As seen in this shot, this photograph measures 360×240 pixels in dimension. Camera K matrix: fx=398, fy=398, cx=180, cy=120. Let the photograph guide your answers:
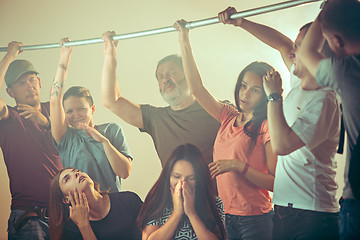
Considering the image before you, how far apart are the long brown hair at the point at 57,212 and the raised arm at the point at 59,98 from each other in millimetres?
305

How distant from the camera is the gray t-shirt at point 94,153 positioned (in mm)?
2279

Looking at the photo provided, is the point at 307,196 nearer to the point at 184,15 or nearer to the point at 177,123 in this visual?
the point at 177,123

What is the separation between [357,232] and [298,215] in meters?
0.28

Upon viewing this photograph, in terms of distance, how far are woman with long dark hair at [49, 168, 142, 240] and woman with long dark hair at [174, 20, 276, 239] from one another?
0.52 m

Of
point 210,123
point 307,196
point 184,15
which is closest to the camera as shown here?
point 307,196

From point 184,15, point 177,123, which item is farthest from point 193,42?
point 177,123

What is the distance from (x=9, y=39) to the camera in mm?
2635

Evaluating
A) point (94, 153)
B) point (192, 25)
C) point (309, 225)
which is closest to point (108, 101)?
point (94, 153)

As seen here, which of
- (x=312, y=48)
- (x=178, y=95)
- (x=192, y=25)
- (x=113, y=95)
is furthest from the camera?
(x=113, y=95)

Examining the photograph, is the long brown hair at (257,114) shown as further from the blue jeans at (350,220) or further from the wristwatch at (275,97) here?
the blue jeans at (350,220)

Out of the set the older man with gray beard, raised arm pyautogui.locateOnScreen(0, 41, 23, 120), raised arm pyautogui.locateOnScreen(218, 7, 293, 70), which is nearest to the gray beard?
the older man with gray beard

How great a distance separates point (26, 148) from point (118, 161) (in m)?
0.65

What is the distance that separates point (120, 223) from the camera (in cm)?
213

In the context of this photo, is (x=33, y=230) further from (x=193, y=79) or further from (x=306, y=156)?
(x=306, y=156)
